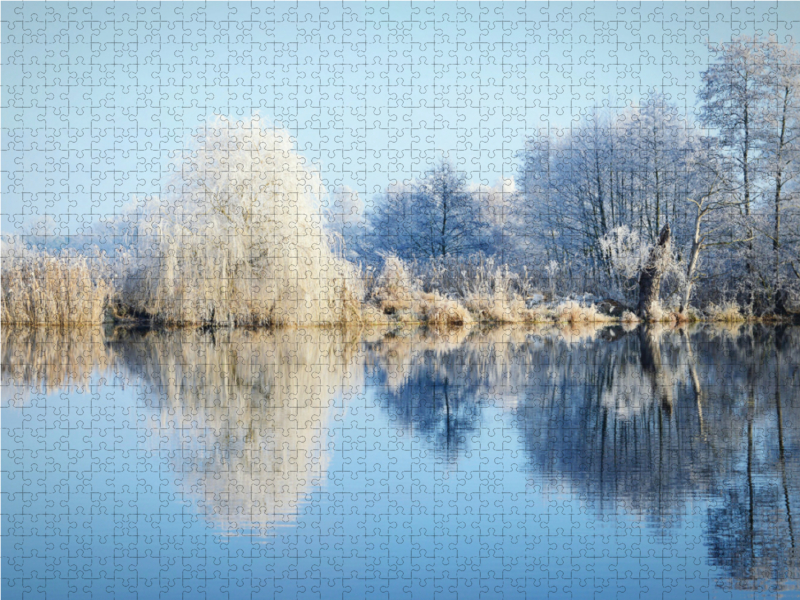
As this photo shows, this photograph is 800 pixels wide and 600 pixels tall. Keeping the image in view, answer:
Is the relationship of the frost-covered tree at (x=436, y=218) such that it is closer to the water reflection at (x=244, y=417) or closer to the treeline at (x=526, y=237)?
the treeline at (x=526, y=237)

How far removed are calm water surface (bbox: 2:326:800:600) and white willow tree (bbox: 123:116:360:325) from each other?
7378 millimetres

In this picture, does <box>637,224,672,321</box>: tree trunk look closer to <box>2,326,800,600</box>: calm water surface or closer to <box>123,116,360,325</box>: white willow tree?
<box>123,116,360,325</box>: white willow tree

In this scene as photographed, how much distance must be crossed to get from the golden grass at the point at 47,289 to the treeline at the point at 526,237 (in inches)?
1.2

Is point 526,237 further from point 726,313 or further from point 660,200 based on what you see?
point 726,313

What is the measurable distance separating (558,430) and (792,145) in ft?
56.8

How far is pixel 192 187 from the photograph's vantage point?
17.7 metres

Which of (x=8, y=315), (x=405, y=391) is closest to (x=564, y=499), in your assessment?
(x=405, y=391)

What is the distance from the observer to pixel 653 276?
68.6ft

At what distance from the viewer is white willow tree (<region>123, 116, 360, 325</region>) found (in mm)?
17250

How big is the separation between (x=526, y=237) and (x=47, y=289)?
1629 centimetres

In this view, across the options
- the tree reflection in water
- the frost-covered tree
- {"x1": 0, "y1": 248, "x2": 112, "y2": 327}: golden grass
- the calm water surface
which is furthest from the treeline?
the calm water surface

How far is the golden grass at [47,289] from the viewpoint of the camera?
1759 centimetres

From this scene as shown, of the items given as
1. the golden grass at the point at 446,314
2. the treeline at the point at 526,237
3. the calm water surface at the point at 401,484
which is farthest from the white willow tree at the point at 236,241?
the calm water surface at the point at 401,484

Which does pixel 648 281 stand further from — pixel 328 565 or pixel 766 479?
pixel 328 565
